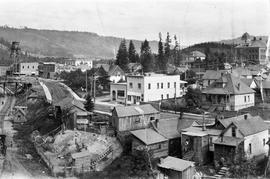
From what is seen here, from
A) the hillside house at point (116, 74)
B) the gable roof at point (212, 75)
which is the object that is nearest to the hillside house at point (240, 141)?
the gable roof at point (212, 75)

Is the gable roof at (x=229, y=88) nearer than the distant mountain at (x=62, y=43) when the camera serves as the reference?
Yes

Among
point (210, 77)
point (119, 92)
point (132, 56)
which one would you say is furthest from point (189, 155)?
point (132, 56)

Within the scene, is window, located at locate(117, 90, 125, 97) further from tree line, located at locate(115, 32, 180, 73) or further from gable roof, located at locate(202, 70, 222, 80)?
tree line, located at locate(115, 32, 180, 73)

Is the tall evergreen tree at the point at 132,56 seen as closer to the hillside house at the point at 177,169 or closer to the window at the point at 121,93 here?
the window at the point at 121,93

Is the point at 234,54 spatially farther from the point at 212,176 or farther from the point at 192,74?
the point at 212,176

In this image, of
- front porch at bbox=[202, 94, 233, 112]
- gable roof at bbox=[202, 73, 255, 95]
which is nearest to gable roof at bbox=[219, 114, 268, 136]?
front porch at bbox=[202, 94, 233, 112]

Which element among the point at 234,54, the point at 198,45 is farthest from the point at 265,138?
the point at 198,45
